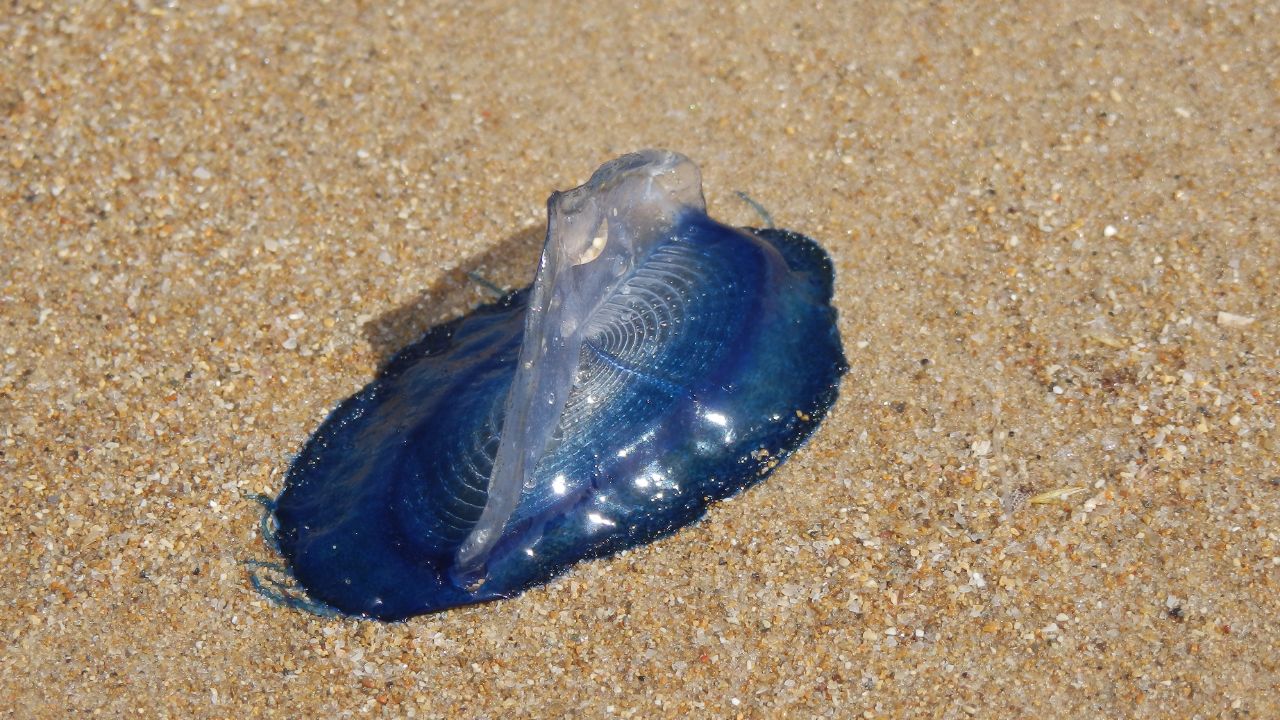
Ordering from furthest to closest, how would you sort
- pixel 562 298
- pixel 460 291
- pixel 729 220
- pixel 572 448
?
pixel 729 220, pixel 460 291, pixel 572 448, pixel 562 298

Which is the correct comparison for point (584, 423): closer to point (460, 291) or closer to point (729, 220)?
point (460, 291)

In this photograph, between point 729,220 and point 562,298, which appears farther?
point 729,220

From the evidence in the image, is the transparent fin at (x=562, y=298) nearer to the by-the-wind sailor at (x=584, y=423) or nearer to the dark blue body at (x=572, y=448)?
the by-the-wind sailor at (x=584, y=423)

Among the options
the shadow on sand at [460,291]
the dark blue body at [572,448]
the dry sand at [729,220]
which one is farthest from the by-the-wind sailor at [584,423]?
the shadow on sand at [460,291]

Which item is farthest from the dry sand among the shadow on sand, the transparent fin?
the transparent fin

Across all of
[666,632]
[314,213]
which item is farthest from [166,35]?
[666,632]

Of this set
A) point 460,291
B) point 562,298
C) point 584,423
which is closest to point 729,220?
point 460,291
